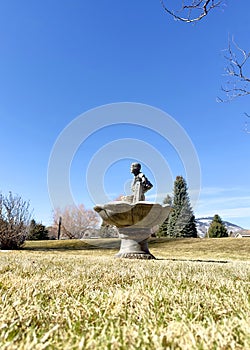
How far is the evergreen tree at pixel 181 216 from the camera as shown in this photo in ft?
111

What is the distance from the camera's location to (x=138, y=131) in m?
9.45

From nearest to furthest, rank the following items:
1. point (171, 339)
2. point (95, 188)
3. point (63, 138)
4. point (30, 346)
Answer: point (30, 346) → point (171, 339) → point (95, 188) → point (63, 138)

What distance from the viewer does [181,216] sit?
35.4 metres

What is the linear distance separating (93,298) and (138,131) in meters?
8.12

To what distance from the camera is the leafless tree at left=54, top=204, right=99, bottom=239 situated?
33441 millimetres

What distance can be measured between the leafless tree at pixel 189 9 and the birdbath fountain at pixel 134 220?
3.96 m

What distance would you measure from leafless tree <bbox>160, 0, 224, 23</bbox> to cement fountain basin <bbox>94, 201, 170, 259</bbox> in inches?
156

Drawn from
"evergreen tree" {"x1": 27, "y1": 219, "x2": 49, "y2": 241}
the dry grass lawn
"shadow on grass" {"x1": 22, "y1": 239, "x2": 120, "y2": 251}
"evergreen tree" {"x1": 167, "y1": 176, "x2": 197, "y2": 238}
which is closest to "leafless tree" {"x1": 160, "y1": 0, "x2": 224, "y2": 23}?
the dry grass lawn

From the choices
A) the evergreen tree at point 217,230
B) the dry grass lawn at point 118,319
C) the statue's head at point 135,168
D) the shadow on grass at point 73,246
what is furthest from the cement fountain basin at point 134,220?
the evergreen tree at point 217,230

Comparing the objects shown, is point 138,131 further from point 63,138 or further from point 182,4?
point 182,4

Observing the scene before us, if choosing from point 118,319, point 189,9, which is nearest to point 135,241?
point 189,9

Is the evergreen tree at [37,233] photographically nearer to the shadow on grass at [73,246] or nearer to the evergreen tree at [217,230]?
the shadow on grass at [73,246]

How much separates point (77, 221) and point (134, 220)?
28658 millimetres

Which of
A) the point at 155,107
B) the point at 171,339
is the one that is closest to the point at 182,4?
the point at 171,339
